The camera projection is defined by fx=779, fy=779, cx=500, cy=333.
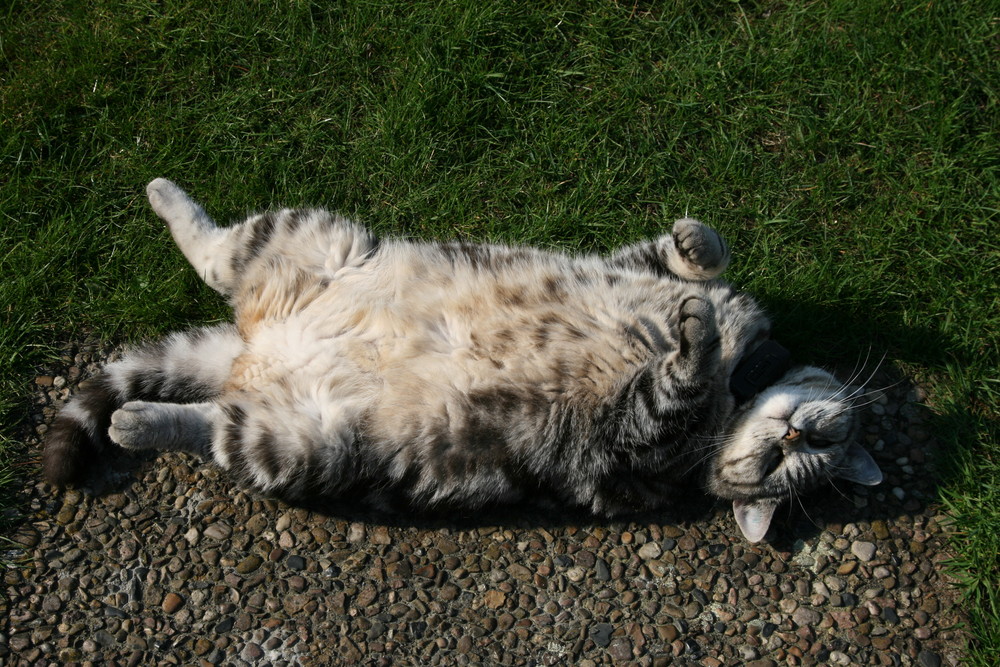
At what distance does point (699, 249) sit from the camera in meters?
3.08

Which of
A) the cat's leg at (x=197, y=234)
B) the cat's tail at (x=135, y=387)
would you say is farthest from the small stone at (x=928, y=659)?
the cat's leg at (x=197, y=234)

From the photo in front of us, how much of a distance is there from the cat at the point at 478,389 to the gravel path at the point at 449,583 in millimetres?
194

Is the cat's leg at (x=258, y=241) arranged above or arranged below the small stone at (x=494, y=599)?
above

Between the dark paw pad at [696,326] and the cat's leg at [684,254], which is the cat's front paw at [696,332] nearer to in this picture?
the dark paw pad at [696,326]

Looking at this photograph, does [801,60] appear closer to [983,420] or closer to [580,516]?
[983,420]

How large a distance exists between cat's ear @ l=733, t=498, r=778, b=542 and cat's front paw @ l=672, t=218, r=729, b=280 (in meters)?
0.92

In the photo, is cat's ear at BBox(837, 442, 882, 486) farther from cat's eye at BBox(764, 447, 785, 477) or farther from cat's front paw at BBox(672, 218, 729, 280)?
cat's front paw at BBox(672, 218, 729, 280)

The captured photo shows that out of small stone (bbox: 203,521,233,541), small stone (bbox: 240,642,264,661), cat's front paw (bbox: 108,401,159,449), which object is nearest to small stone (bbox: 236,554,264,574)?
small stone (bbox: 203,521,233,541)

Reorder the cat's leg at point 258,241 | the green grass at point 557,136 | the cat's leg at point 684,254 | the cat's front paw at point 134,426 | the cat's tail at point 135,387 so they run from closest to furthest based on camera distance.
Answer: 1. the cat's front paw at point 134,426
2. the cat's tail at point 135,387
3. the cat's leg at point 684,254
4. the cat's leg at point 258,241
5. the green grass at point 557,136

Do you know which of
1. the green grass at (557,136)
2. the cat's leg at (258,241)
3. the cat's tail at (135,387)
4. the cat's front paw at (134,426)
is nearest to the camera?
the cat's front paw at (134,426)

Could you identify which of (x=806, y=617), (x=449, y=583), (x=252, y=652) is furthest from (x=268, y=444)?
(x=806, y=617)

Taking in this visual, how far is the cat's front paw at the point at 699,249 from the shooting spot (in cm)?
306

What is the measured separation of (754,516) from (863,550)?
1.62 ft

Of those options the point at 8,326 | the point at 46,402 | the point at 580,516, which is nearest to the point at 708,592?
the point at 580,516
